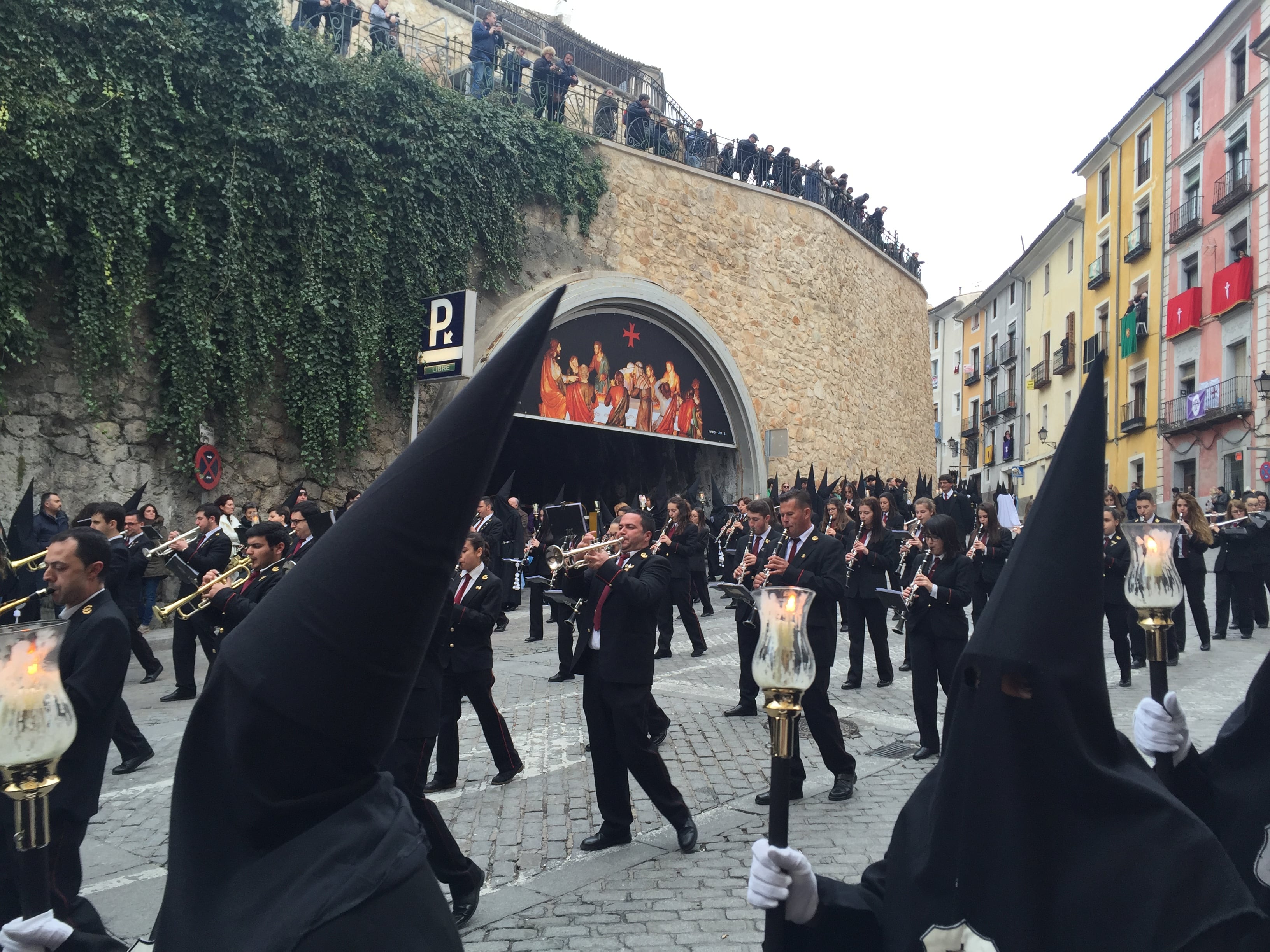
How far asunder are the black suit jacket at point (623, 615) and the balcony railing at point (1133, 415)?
36.2 metres

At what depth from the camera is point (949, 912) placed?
224 cm

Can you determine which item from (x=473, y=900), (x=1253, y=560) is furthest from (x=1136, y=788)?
(x=1253, y=560)

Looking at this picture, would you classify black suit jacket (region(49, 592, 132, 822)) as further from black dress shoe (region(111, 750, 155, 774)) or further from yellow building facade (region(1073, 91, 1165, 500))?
yellow building facade (region(1073, 91, 1165, 500))

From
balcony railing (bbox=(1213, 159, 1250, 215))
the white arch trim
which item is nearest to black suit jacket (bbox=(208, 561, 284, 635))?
the white arch trim

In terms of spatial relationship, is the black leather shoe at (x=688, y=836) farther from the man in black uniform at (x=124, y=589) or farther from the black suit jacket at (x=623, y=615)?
the man in black uniform at (x=124, y=589)

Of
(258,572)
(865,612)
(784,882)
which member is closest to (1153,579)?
(784,882)

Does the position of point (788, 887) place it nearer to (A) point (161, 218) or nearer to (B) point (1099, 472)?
(B) point (1099, 472)

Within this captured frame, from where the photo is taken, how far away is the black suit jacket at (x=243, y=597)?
6215mm

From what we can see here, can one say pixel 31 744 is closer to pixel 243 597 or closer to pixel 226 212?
pixel 243 597

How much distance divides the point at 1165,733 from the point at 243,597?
217 inches

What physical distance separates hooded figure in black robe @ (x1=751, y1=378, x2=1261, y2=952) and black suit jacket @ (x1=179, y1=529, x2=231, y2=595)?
933 cm

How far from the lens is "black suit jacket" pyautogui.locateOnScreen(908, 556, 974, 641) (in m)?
7.52

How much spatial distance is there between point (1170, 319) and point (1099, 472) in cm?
3758

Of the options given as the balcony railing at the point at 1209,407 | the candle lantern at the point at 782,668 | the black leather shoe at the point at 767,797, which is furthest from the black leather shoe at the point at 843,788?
the balcony railing at the point at 1209,407
